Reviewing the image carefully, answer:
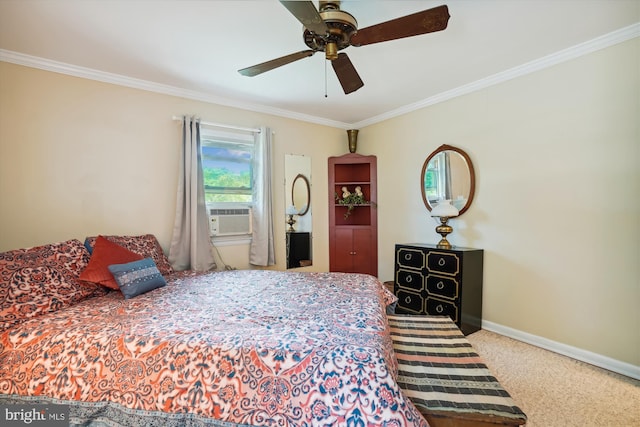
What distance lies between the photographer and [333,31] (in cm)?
158

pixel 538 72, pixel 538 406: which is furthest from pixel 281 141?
pixel 538 406

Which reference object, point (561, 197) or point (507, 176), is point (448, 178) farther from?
point (561, 197)

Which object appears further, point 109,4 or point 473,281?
point 473,281

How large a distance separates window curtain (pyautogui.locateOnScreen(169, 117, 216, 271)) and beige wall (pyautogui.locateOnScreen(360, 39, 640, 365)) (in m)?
2.81

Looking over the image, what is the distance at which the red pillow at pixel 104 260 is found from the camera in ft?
6.68

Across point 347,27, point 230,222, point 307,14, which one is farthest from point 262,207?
point 307,14

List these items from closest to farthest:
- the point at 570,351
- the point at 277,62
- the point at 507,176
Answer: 1. the point at 277,62
2. the point at 570,351
3. the point at 507,176

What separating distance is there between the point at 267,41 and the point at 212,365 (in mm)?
2219

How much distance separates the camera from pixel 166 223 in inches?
119

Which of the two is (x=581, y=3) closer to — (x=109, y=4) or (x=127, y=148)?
(x=109, y=4)

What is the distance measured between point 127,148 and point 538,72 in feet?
13.0

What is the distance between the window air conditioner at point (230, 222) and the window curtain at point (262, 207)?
0.33ft

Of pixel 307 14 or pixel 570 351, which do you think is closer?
pixel 307 14

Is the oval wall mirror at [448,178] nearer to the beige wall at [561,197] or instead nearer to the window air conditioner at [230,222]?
the beige wall at [561,197]
